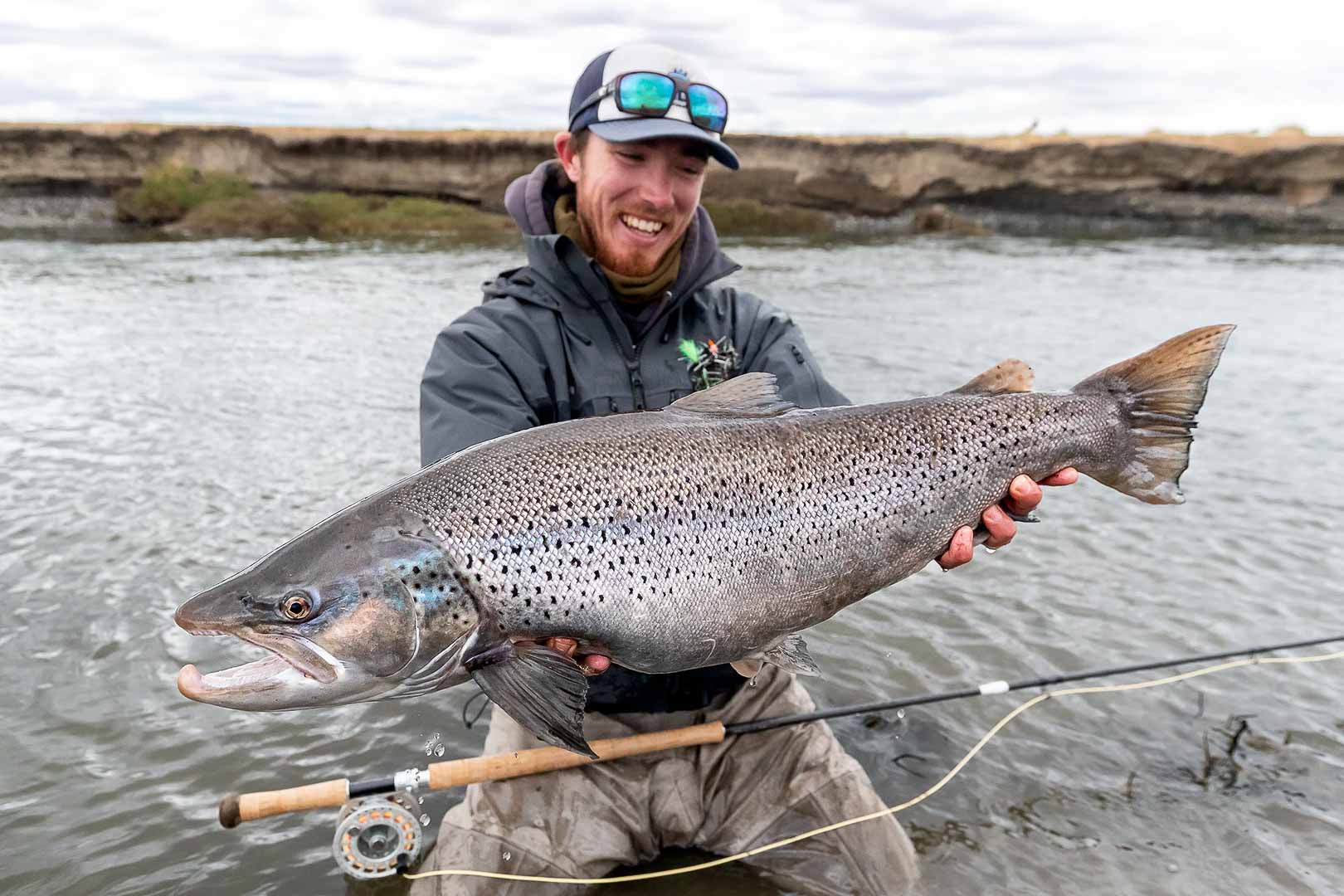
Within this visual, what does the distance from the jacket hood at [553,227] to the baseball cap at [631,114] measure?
255 mm

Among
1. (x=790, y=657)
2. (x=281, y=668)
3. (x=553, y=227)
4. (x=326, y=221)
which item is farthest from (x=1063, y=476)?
(x=326, y=221)

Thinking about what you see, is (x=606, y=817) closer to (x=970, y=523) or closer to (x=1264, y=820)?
(x=970, y=523)

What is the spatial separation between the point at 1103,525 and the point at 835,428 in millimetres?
4665

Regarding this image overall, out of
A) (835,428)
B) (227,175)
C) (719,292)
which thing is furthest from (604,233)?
(227,175)

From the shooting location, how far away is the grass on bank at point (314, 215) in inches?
1093

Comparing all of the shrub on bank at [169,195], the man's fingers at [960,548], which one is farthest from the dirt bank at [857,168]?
the man's fingers at [960,548]

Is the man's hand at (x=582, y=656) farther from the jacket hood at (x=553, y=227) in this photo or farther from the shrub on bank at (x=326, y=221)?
the shrub on bank at (x=326, y=221)

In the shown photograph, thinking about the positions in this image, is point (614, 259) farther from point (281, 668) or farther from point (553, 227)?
point (281, 668)

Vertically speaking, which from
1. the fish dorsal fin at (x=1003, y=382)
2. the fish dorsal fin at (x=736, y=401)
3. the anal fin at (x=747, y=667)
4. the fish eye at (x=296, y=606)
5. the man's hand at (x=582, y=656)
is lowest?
the anal fin at (x=747, y=667)

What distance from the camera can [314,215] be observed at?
28.4 m

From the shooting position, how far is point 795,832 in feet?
10.3

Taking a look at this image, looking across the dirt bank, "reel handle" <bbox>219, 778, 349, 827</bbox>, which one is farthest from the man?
the dirt bank

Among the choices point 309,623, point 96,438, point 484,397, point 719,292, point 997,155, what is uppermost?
point 997,155

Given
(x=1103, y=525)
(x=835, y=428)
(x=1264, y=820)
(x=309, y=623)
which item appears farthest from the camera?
(x=1103, y=525)
